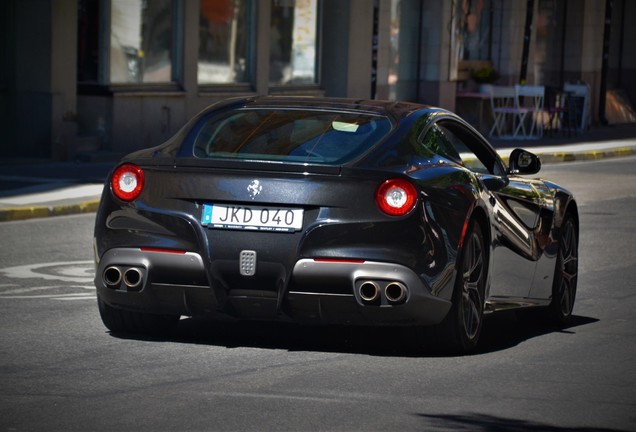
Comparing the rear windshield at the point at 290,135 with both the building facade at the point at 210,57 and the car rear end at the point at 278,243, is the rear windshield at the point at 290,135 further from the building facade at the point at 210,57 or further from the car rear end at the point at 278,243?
the building facade at the point at 210,57

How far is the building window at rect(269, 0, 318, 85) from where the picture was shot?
1101 inches

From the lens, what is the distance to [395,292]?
7.98m

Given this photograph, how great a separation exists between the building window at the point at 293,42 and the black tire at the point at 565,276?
1797cm

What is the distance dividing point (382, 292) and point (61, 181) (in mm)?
11627

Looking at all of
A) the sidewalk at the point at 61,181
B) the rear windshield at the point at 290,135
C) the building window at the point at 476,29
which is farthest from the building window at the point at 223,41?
the rear windshield at the point at 290,135

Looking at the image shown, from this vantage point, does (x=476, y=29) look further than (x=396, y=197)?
Yes

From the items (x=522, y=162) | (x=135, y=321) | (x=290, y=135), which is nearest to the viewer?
(x=290, y=135)

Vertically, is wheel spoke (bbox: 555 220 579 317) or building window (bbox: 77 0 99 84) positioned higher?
building window (bbox: 77 0 99 84)

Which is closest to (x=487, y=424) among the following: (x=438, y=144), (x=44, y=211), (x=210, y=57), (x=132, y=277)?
(x=132, y=277)

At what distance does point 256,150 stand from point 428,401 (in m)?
1.99

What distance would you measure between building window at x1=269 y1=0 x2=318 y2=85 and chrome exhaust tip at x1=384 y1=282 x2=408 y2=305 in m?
20.0

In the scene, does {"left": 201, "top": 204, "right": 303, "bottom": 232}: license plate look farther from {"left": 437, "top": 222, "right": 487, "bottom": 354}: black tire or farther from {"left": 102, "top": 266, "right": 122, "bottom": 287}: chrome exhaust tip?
{"left": 437, "top": 222, "right": 487, "bottom": 354}: black tire

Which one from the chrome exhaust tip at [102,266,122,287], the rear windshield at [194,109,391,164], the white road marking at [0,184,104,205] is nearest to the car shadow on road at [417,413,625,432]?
the rear windshield at [194,109,391,164]

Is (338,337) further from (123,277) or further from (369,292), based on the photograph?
(123,277)
